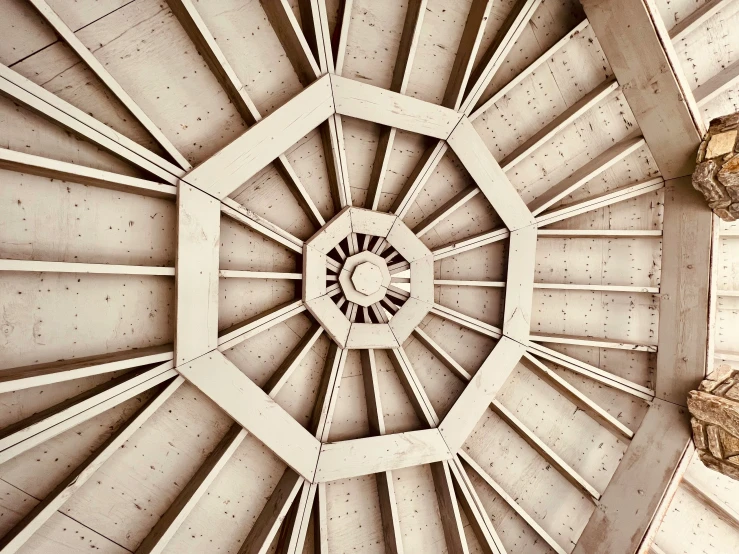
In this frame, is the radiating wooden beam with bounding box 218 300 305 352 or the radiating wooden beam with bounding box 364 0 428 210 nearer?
the radiating wooden beam with bounding box 218 300 305 352

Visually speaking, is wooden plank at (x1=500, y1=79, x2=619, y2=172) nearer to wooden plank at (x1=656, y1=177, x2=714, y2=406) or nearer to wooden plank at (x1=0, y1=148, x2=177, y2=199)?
wooden plank at (x1=656, y1=177, x2=714, y2=406)

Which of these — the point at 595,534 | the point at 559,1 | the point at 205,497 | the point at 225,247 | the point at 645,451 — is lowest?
the point at 595,534

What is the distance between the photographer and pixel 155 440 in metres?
5.85

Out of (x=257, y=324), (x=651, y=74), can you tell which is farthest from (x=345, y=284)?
(x=651, y=74)

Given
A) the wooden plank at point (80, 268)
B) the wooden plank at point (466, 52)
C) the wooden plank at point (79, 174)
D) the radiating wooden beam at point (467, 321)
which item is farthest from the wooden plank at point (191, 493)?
the wooden plank at point (466, 52)

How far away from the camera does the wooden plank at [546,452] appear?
7324mm

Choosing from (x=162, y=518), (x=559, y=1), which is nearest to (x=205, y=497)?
(x=162, y=518)

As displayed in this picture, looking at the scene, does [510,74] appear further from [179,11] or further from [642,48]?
[179,11]

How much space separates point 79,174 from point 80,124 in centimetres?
56

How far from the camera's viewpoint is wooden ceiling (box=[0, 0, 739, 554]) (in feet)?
16.6

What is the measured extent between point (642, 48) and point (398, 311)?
516 centimetres

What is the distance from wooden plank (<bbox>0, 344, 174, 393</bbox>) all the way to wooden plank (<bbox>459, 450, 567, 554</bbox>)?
5.19 meters

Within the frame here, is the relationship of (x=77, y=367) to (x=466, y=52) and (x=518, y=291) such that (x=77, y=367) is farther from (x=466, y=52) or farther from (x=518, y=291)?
(x=466, y=52)

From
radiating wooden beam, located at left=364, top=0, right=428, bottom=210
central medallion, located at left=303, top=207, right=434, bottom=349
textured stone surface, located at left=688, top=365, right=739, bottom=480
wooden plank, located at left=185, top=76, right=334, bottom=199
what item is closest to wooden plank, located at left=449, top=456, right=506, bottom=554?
central medallion, located at left=303, top=207, right=434, bottom=349
